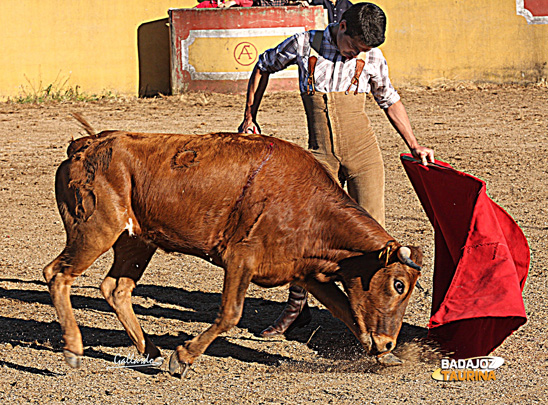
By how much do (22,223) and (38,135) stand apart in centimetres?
442

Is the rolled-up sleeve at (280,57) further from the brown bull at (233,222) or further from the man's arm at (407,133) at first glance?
the man's arm at (407,133)

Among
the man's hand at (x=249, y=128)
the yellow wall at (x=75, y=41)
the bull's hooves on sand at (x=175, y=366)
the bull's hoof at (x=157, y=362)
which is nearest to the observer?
the bull's hooves on sand at (x=175, y=366)

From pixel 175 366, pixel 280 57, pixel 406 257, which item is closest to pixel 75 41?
pixel 280 57

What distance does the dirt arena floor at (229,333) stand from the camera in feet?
13.7

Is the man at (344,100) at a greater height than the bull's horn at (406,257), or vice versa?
the man at (344,100)

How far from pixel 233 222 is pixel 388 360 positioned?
1.15 meters

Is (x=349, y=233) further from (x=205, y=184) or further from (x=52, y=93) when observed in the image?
(x=52, y=93)

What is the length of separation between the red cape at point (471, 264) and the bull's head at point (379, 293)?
9.3 inches

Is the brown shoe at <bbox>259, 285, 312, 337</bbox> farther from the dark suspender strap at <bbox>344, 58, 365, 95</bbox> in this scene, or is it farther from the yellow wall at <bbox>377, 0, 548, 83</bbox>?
the yellow wall at <bbox>377, 0, 548, 83</bbox>

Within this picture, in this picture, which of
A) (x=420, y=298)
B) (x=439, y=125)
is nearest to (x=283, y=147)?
(x=420, y=298)

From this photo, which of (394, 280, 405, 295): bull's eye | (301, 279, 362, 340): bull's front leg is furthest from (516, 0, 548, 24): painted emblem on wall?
(394, 280, 405, 295): bull's eye

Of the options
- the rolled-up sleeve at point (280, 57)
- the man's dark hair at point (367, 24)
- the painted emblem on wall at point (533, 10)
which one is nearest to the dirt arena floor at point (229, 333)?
the rolled-up sleeve at point (280, 57)

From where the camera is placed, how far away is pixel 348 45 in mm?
4523

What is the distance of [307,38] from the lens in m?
4.73
